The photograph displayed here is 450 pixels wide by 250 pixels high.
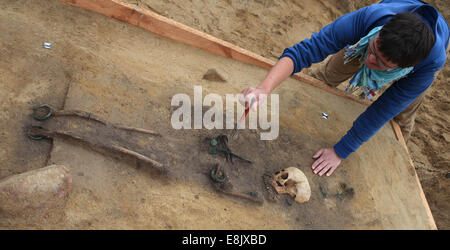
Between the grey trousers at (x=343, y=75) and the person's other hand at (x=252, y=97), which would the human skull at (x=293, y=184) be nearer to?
the person's other hand at (x=252, y=97)

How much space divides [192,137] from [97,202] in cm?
89

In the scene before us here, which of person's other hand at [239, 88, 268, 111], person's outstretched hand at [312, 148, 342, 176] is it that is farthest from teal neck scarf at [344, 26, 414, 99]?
person's other hand at [239, 88, 268, 111]

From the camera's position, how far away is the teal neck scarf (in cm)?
209

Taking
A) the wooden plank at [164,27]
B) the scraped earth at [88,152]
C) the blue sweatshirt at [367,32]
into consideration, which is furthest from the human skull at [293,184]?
the wooden plank at [164,27]

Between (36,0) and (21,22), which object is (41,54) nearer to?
(21,22)

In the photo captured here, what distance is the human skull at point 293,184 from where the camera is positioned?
255cm

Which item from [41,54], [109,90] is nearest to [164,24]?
[109,90]

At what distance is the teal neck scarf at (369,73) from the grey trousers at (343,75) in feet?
2.31

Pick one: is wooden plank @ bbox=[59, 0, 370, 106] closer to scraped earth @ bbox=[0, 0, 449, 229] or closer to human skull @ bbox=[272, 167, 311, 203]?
scraped earth @ bbox=[0, 0, 449, 229]

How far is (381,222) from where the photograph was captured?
2.78 meters

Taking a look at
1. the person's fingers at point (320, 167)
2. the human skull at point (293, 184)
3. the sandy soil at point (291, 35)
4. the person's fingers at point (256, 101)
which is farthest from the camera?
the sandy soil at point (291, 35)

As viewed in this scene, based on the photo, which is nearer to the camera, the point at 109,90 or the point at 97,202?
the point at 97,202

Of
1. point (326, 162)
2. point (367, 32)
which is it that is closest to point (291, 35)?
point (326, 162)

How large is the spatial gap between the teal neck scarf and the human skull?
86 cm
